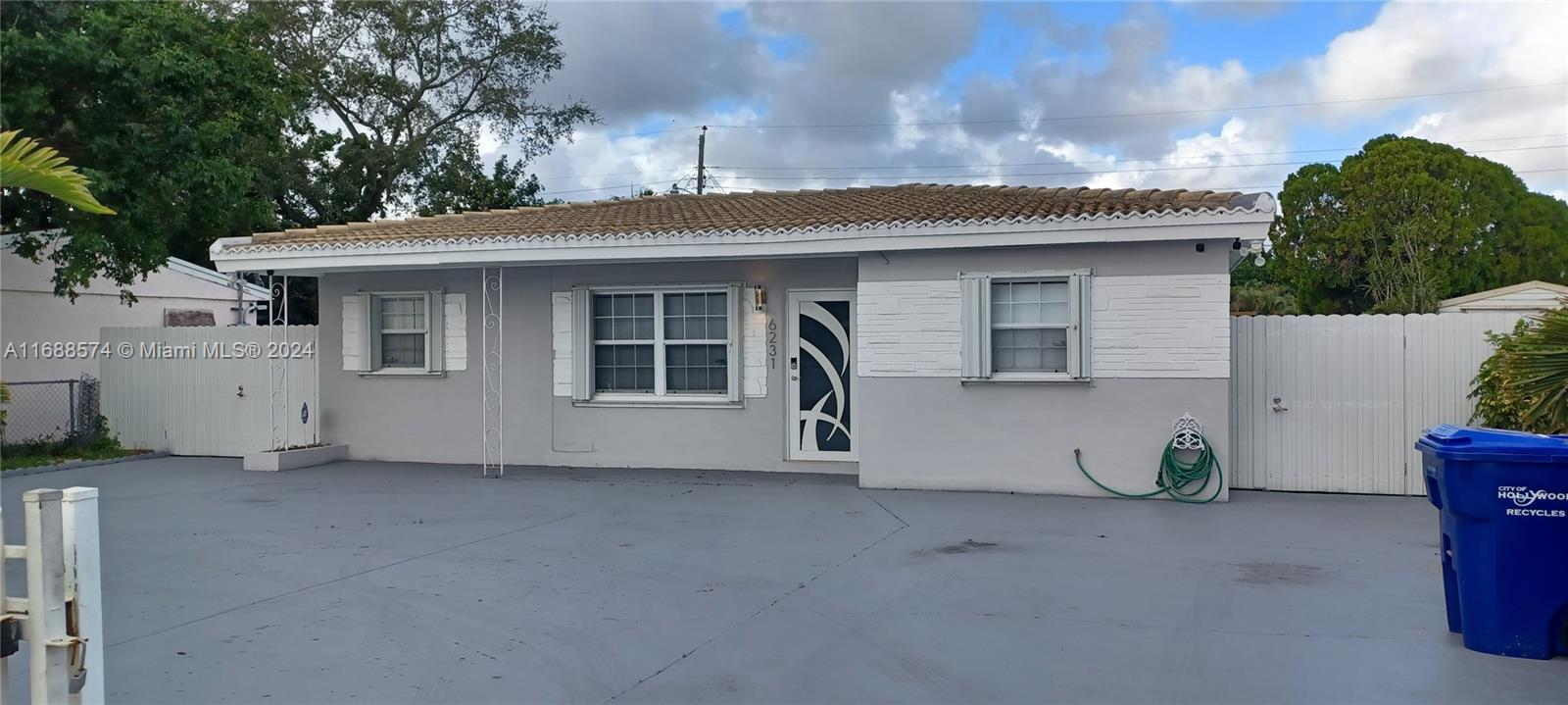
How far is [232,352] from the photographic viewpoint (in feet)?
48.9

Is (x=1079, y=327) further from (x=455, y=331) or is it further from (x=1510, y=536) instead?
(x=455, y=331)

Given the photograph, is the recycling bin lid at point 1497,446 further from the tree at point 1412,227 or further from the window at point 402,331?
the tree at point 1412,227

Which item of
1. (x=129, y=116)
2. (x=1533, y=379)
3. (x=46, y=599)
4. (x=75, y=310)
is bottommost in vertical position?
(x=46, y=599)

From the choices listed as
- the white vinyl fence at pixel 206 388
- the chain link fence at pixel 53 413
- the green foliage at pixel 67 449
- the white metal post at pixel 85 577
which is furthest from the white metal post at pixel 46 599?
the chain link fence at pixel 53 413

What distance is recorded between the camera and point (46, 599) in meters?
3.41

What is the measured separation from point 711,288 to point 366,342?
4.78m

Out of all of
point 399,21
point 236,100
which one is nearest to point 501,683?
point 236,100

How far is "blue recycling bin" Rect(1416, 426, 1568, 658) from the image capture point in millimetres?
5441

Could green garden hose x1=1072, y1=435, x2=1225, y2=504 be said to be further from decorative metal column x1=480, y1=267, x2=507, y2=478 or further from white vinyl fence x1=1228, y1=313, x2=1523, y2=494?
decorative metal column x1=480, y1=267, x2=507, y2=478

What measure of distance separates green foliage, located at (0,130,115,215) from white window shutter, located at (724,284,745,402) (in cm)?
830

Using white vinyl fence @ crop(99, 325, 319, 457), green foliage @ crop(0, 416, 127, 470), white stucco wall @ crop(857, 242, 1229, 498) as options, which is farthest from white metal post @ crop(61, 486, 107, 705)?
green foliage @ crop(0, 416, 127, 470)

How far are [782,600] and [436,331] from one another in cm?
842

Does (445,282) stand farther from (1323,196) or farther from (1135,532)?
(1323,196)

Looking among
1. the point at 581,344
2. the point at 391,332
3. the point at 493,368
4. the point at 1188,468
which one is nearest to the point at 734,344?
the point at 581,344
